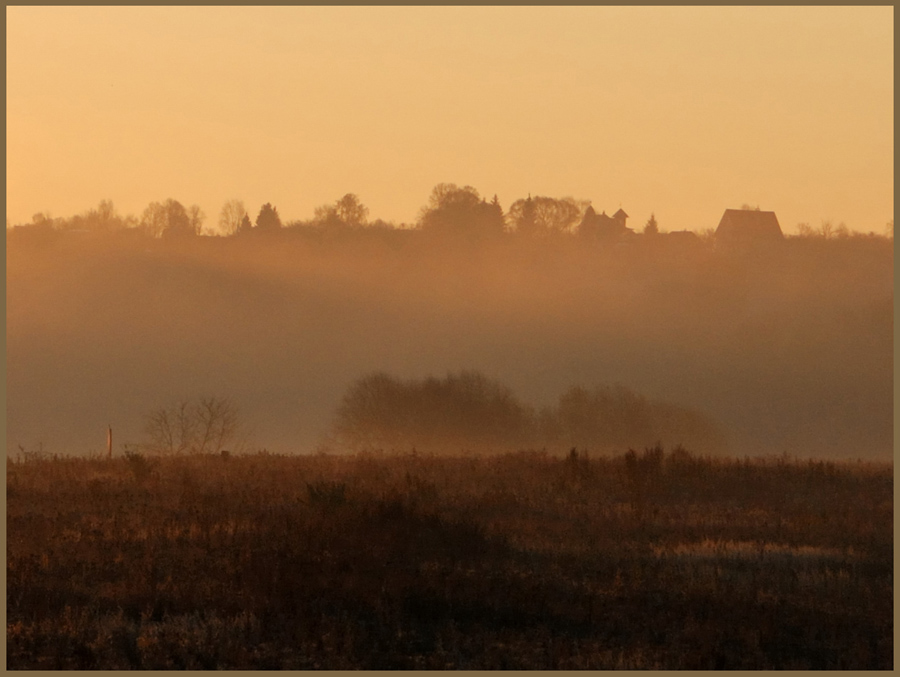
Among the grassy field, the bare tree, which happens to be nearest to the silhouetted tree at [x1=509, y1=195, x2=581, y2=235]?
the bare tree

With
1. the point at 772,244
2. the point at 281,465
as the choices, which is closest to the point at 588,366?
the point at 772,244

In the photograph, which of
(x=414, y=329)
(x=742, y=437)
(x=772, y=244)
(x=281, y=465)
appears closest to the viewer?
(x=281, y=465)

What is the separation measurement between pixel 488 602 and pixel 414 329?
306 feet

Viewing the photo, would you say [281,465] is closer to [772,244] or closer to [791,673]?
[791,673]

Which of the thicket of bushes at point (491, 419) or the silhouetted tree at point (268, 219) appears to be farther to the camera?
the silhouetted tree at point (268, 219)

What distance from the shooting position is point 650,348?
9375 cm

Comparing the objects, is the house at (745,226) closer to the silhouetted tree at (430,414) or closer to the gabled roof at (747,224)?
the gabled roof at (747,224)

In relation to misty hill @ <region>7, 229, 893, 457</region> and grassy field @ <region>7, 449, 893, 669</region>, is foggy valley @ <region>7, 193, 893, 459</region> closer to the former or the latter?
misty hill @ <region>7, 229, 893, 457</region>

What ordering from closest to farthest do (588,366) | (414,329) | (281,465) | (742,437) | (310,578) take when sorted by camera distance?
1. (310,578)
2. (281,465)
3. (742,437)
4. (588,366)
5. (414,329)

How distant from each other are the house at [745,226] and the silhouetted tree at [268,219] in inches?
2067

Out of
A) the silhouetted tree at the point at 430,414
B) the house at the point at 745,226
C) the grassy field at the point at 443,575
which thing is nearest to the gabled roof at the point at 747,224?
the house at the point at 745,226

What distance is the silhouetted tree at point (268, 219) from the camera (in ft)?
396

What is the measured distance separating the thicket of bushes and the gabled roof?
65.4 meters

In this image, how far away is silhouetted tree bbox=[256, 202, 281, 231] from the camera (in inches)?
4750
